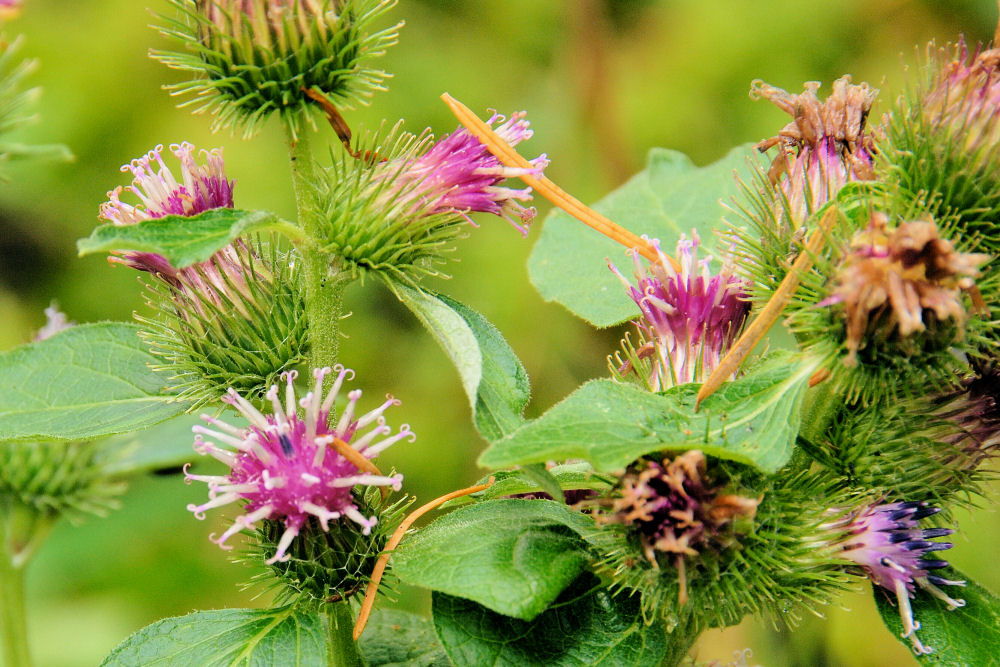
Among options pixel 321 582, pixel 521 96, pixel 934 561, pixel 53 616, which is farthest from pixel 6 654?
pixel 521 96

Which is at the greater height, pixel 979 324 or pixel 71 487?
pixel 71 487

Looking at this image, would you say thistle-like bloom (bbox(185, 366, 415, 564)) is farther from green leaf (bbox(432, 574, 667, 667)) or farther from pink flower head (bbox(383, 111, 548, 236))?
pink flower head (bbox(383, 111, 548, 236))

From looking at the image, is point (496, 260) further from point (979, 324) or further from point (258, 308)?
point (979, 324)

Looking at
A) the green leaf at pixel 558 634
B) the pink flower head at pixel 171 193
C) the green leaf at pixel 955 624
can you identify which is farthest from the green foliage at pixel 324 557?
the green leaf at pixel 955 624

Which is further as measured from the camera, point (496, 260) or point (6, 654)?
point (496, 260)

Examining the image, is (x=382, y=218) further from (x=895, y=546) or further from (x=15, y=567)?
(x=15, y=567)

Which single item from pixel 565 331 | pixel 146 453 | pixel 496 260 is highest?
pixel 496 260
